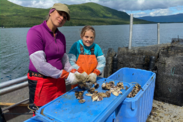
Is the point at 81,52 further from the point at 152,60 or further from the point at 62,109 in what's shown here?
the point at 152,60

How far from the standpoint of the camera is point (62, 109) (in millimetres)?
1298

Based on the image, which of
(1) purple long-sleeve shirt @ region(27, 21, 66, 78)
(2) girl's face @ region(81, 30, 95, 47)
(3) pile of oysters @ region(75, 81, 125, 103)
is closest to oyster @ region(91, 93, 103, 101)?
(3) pile of oysters @ region(75, 81, 125, 103)

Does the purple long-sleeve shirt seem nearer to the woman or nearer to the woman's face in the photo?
the woman

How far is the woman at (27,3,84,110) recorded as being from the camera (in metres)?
1.47

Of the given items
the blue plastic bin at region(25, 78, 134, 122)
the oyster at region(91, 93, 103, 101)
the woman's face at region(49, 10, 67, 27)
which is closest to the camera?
the blue plastic bin at region(25, 78, 134, 122)

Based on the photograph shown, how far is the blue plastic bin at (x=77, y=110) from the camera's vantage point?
1.16 meters

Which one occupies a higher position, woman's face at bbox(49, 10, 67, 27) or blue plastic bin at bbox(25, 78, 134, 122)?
woman's face at bbox(49, 10, 67, 27)

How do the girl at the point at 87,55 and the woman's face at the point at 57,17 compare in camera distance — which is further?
the girl at the point at 87,55

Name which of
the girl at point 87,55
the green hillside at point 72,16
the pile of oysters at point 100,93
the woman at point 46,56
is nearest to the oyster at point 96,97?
the pile of oysters at point 100,93

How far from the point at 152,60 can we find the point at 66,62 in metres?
2.77

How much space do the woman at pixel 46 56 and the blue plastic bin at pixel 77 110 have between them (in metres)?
0.35

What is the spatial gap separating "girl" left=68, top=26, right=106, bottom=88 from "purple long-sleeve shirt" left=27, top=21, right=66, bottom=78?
0.50m

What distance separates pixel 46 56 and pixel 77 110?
859 mm

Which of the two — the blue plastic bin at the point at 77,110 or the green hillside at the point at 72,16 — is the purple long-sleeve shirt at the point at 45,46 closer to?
the blue plastic bin at the point at 77,110
